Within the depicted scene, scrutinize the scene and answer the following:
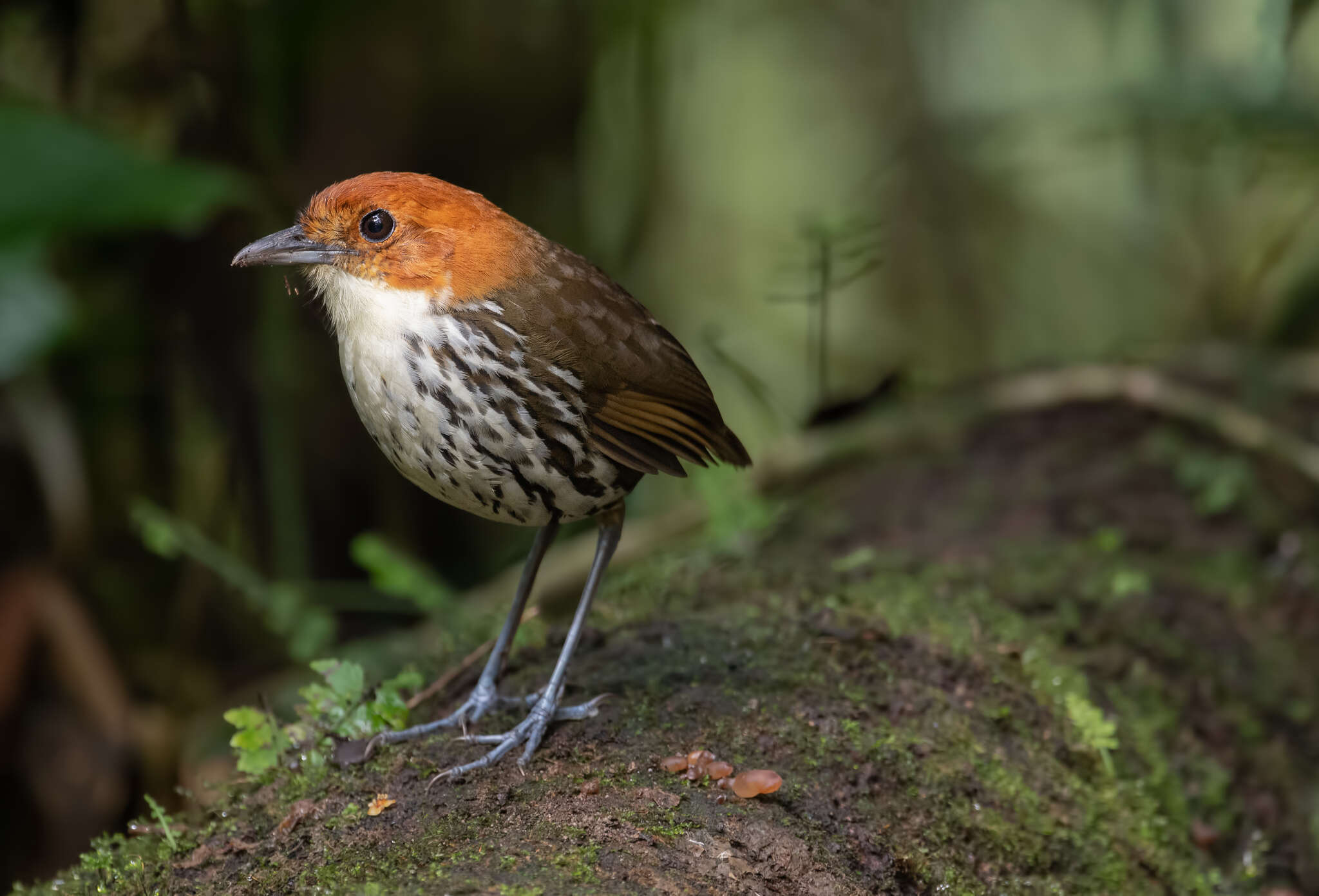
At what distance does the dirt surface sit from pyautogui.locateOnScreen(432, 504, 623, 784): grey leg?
0.04m

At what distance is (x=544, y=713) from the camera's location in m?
2.53

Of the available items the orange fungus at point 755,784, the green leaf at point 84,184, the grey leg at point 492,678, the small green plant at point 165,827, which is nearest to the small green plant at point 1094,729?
the orange fungus at point 755,784

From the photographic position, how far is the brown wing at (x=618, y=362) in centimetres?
247

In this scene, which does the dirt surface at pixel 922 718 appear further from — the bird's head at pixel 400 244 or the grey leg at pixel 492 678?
the bird's head at pixel 400 244

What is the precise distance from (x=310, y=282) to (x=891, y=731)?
1.70 meters

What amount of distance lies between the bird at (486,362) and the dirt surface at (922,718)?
0.82 ft

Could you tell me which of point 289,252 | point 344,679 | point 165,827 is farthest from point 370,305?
point 165,827

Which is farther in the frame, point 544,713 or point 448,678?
point 448,678

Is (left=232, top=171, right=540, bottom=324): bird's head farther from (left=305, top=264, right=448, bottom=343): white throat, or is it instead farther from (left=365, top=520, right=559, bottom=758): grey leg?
(left=365, top=520, right=559, bottom=758): grey leg

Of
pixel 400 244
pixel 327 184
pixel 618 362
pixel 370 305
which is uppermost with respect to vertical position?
pixel 327 184

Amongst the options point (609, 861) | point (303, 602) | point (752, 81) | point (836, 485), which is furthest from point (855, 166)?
point (609, 861)

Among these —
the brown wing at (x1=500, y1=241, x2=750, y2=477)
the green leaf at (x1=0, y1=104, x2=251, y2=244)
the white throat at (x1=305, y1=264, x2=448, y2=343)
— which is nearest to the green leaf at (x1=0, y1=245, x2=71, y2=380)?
the green leaf at (x1=0, y1=104, x2=251, y2=244)

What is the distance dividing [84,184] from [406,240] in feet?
8.21

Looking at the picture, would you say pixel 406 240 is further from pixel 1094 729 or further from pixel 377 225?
pixel 1094 729
